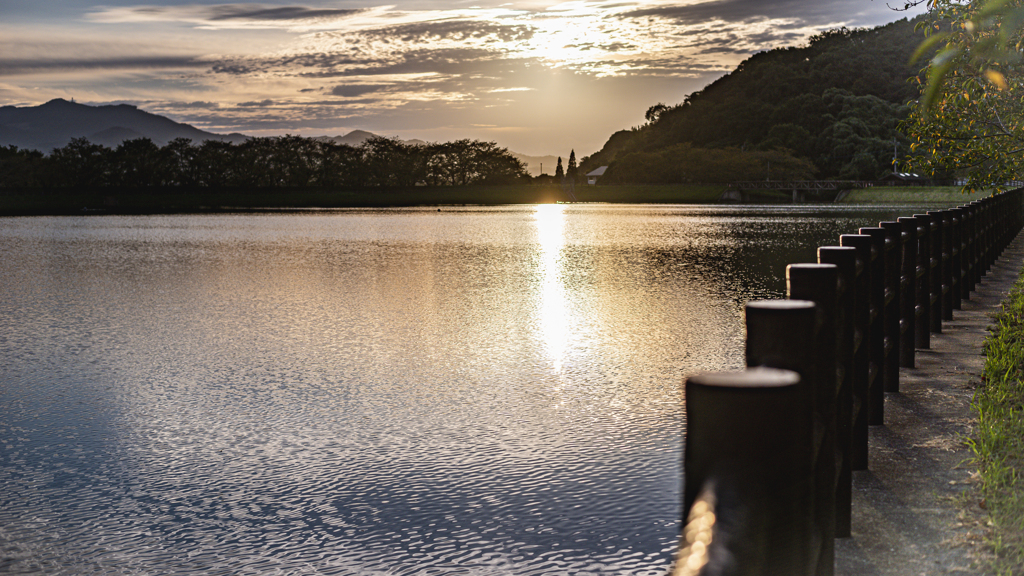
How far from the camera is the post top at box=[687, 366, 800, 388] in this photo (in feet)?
4.49

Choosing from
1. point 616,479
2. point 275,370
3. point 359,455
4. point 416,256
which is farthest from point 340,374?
point 416,256

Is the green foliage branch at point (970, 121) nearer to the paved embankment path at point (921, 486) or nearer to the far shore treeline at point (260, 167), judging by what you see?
the paved embankment path at point (921, 486)

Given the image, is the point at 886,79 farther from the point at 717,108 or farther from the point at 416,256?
the point at 416,256

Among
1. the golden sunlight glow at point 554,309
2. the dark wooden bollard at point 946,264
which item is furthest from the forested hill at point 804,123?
the dark wooden bollard at point 946,264

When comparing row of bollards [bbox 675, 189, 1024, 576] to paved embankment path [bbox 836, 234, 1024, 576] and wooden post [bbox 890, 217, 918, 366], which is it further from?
wooden post [bbox 890, 217, 918, 366]

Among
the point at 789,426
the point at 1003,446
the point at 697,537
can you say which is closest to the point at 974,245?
the point at 1003,446

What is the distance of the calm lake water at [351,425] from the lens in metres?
4.40

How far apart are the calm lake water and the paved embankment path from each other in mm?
933

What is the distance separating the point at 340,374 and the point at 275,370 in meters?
0.68

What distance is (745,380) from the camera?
4.60 feet

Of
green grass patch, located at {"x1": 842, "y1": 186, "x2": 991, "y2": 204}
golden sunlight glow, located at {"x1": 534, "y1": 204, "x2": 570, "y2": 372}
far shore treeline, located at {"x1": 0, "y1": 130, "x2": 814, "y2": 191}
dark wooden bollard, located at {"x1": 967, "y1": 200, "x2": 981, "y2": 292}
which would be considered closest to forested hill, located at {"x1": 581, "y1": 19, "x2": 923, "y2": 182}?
far shore treeline, located at {"x1": 0, "y1": 130, "x2": 814, "y2": 191}

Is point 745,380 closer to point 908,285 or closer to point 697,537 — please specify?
point 697,537

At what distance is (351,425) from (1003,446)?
408 centimetres

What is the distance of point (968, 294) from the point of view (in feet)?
43.7
